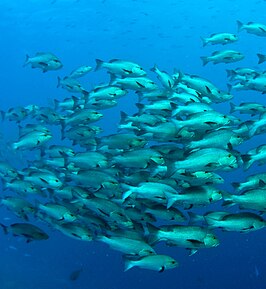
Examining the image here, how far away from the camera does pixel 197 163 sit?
5016 millimetres

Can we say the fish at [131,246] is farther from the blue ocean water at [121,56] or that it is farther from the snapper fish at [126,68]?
the blue ocean water at [121,56]

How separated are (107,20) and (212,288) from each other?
36444 millimetres

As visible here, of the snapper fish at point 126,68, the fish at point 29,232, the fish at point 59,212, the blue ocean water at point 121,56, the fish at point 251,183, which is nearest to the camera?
the fish at point 251,183

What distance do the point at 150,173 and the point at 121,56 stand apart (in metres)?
66.9

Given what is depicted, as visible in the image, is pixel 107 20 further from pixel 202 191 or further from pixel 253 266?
pixel 202 191

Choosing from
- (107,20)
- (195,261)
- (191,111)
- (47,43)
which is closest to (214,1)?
(107,20)

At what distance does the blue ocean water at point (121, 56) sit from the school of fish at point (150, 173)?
2.34 meters

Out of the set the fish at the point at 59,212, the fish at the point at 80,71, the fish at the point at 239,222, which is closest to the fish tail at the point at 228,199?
the fish at the point at 239,222

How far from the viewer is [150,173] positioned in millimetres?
5809

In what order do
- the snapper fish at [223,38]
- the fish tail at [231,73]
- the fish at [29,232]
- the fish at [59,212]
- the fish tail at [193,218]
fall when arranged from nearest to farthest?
the fish tail at [193,218]
the fish at [59,212]
the fish at [29,232]
the fish tail at [231,73]
the snapper fish at [223,38]

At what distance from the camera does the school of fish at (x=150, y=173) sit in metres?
5.04

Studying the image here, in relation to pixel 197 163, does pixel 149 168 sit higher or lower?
lower

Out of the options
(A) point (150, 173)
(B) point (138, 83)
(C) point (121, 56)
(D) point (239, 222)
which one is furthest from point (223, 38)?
(C) point (121, 56)

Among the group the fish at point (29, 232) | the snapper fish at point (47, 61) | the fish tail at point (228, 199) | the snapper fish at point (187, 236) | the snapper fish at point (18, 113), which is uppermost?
the snapper fish at point (47, 61)
